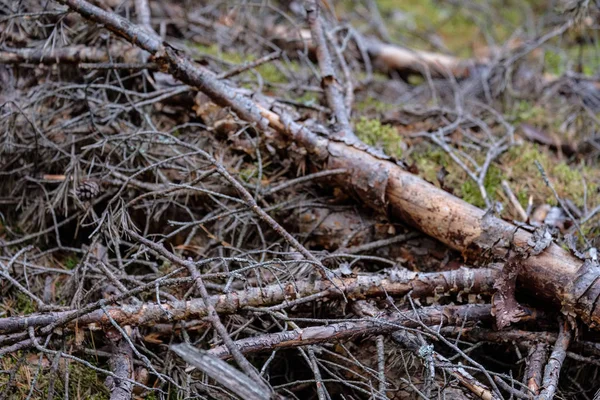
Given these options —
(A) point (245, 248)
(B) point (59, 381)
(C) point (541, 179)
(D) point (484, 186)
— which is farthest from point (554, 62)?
(B) point (59, 381)

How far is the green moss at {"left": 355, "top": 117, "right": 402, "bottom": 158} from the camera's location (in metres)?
3.41

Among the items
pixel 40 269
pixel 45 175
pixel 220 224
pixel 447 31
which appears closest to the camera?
pixel 40 269

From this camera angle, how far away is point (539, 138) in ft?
12.7

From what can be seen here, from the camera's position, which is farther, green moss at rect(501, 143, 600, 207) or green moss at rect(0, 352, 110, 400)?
green moss at rect(501, 143, 600, 207)

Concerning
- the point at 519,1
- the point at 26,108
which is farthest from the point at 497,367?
the point at 519,1

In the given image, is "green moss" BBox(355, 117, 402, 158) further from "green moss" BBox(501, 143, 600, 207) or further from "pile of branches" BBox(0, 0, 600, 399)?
"green moss" BBox(501, 143, 600, 207)

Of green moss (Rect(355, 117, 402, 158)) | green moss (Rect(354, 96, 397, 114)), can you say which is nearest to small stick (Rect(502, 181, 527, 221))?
green moss (Rect(355, 117, 402, 158))

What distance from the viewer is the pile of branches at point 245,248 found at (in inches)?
83.6

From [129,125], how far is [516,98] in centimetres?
313

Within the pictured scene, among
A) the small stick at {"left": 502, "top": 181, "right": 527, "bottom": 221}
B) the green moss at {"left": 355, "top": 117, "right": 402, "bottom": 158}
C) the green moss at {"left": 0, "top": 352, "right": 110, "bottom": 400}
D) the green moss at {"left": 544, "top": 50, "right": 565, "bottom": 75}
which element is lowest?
the green moss at {"left": 0, "top": 352, "right": 110, "bottom": 400}

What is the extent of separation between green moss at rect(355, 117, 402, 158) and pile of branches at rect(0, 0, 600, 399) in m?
0.24

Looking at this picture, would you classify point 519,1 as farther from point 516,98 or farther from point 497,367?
point 497,367

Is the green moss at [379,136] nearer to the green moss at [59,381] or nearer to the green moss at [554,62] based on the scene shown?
the green moss at [59,381]

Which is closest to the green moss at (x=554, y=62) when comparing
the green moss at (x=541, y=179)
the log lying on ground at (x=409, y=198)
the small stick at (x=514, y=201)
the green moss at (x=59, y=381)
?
the green moss at (x=541, y=179)
